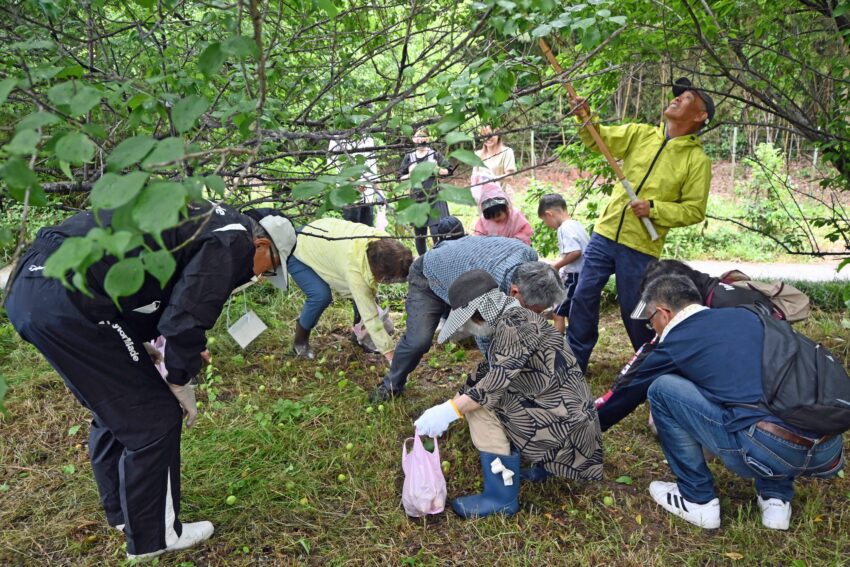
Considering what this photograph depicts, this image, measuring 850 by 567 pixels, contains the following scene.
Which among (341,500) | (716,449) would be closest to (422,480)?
(341,500)

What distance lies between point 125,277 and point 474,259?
2355 millimetres

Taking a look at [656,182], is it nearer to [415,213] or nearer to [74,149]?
[415,213]

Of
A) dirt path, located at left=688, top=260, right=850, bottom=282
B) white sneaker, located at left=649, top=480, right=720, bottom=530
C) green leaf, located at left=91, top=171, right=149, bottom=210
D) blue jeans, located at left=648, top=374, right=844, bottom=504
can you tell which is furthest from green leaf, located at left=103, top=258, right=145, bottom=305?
dirt path, located at left=688, top=260, right=850, bottom=282

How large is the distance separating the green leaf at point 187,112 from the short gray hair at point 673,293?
217 cm

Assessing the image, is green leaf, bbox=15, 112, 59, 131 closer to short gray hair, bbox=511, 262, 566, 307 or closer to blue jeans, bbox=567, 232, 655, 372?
short gray hair, bbox=511, 262, 566, 307

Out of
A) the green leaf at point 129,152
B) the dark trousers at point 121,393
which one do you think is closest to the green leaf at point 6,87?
the green leaf at point 129,152

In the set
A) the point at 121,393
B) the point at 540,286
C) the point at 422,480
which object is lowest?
the point at 422,480

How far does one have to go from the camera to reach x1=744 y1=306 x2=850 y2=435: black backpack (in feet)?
7.97

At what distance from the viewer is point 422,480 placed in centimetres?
284

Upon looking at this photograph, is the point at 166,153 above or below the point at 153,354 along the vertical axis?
above

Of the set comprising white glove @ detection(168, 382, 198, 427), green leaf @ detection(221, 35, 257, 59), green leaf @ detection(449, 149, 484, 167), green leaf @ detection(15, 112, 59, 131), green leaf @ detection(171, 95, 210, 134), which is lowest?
white glove @ detection(168, 382, 198, 427)

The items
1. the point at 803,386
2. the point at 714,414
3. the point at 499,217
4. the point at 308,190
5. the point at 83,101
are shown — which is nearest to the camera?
the point at 83,101

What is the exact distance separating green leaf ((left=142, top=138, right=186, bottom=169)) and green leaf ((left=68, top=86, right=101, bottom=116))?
188 millimetres

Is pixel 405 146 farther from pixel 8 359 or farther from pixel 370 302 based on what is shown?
pixel 8 359
